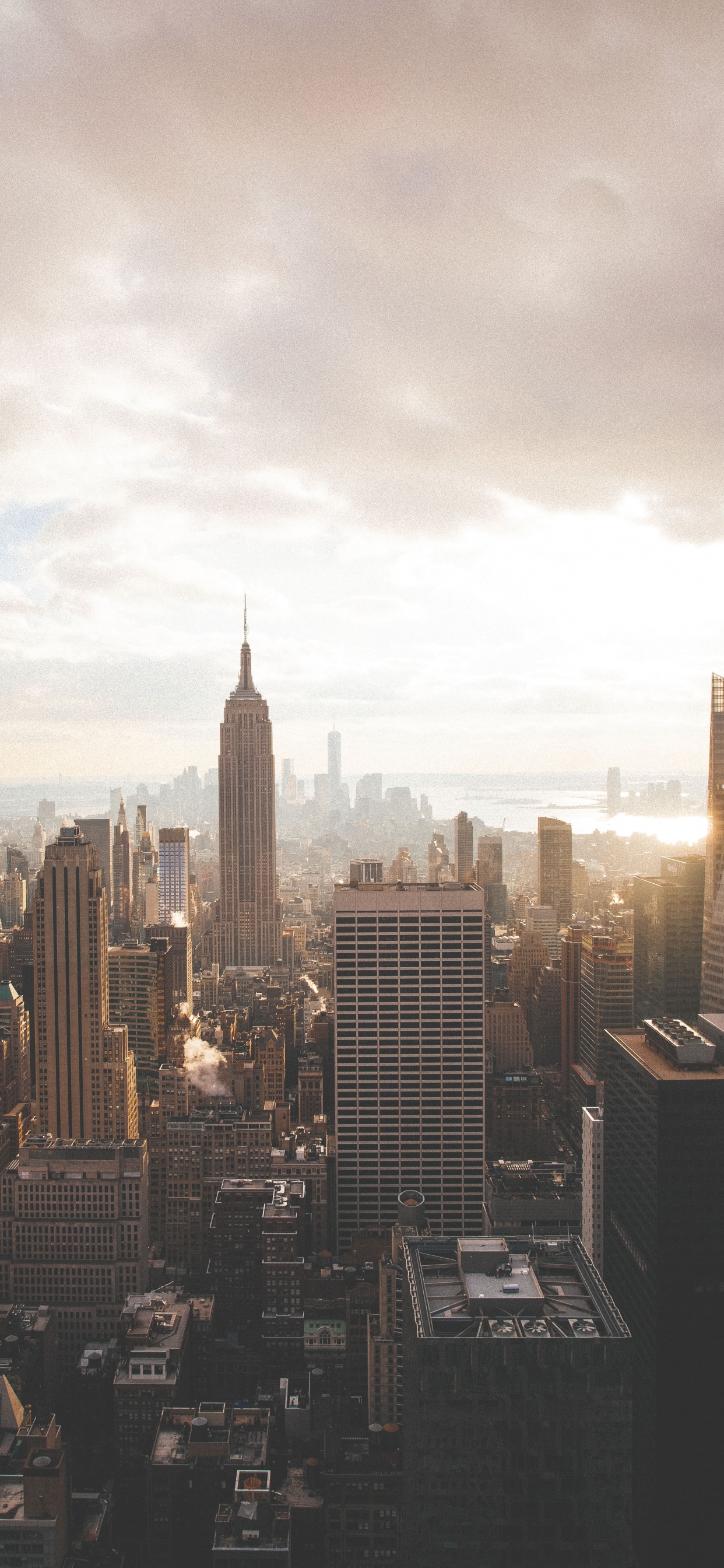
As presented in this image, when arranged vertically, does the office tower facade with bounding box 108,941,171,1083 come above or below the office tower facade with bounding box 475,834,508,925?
below

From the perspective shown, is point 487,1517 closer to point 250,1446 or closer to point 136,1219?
point 250,1446

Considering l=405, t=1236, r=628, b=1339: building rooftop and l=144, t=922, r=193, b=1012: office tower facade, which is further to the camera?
l=144, t=922, r=193, b=1012: office tower facade

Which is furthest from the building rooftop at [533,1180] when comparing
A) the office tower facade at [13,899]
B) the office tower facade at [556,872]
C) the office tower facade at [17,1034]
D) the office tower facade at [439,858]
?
the office tower facade at [13,899]

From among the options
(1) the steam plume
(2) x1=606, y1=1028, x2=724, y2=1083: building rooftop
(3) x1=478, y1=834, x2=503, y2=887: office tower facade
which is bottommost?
(1) the steam plume

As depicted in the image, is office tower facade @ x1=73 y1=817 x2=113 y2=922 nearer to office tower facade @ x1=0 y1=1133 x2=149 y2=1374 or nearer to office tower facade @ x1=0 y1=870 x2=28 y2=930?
office tower facade @ x1=0 y1=870 x2=28 y2=930

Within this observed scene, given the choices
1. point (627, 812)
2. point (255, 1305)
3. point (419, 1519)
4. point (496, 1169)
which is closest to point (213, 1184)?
point (255, 1305)

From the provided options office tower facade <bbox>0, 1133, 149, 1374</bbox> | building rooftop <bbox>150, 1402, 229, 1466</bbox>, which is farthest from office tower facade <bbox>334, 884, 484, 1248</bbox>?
building rooftop <bbox>150, 1402, 229, 1466</bbox>
